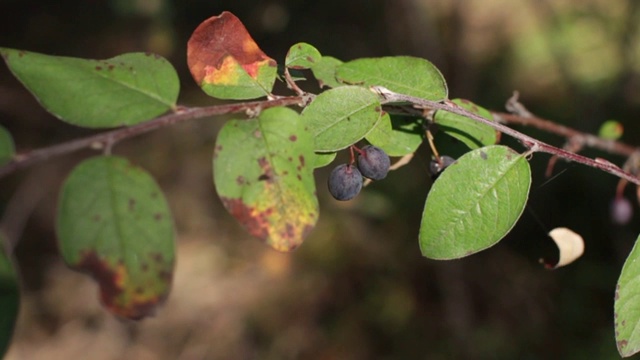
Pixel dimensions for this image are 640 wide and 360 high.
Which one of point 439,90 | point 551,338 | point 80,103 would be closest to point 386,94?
point 439,90

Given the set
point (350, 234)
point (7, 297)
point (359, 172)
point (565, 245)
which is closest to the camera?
point (7, 297)

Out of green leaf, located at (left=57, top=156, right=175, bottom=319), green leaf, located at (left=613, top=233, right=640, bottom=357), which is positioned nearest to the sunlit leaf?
green leaf, located at (left=613, top=233, right=640, bottom=357)

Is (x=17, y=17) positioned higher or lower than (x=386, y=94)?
lower

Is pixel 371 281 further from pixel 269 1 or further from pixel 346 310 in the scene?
pixel 269 1

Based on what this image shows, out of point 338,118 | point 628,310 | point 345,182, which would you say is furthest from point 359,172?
point 628,310

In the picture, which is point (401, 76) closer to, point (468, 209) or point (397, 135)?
point (397, 135)
